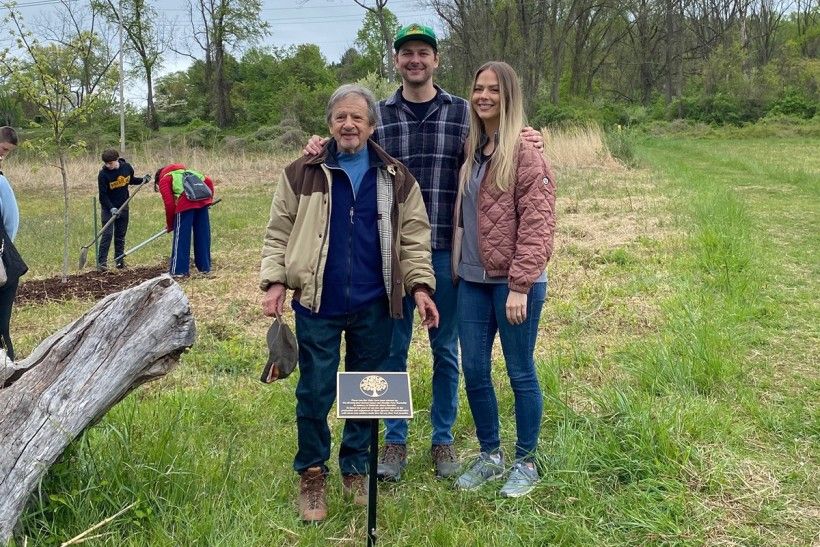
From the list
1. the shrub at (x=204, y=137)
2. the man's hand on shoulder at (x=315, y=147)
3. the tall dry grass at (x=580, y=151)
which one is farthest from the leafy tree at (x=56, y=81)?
the shrub at (x=204, y=137)

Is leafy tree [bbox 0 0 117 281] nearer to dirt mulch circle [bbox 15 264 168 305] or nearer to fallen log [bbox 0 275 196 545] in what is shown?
dirt mulch circle [bbox 15 264 168 305]

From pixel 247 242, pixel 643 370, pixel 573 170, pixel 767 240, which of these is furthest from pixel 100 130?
pixel 643 370

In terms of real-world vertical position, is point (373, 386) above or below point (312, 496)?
above

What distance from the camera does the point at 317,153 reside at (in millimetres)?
3094

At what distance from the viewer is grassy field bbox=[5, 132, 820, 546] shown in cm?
286

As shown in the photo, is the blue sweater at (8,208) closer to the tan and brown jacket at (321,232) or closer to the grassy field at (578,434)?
the grassy field at (578,434)

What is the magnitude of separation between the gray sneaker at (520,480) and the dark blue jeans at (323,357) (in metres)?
0.79

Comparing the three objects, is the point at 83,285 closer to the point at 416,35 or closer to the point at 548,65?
the point at 416,35

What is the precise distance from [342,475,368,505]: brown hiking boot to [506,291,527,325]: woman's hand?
1031 mm

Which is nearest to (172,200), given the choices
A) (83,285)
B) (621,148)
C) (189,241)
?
(189,241)

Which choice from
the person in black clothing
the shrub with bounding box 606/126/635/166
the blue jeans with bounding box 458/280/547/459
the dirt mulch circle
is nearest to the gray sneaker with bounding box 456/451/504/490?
the blue jeans with bounding box 458/280/547/459

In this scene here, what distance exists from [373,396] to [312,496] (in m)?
0.80

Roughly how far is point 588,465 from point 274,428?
5.79ft

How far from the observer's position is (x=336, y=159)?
10.1 ft
